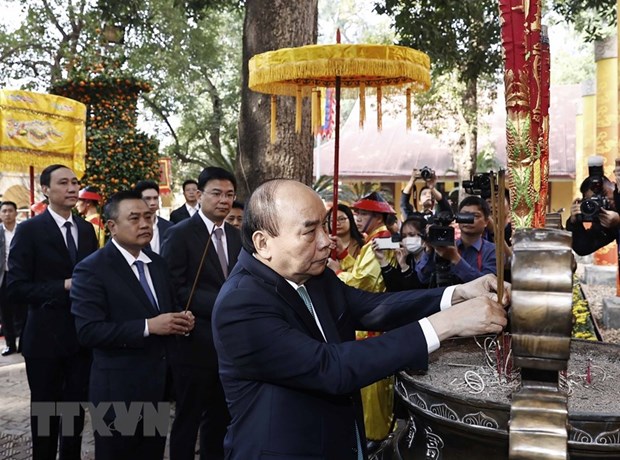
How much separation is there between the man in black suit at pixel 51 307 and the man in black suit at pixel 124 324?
560 mm

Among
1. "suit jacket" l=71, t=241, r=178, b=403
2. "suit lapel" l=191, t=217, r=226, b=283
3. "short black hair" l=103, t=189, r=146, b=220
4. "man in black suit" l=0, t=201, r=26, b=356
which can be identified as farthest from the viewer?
"man in black suit" l=0, t=201, r=26, b=356

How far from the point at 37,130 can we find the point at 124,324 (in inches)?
125

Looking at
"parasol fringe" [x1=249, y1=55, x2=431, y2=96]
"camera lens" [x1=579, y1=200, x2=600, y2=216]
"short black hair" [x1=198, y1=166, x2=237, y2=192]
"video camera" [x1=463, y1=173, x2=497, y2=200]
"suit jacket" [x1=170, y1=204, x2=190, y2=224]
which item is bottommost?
"suit jacket" [x1=170, y1=204, x2=190, y2=224]

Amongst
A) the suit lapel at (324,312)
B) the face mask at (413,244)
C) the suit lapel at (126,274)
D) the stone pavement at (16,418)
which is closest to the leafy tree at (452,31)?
the face mask at (413,244)

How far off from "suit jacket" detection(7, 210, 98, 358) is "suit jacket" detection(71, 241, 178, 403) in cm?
62

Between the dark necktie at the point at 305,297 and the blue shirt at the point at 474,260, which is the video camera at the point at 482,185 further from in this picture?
the dark necktie at the point at 305,297

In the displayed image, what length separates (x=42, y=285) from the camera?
3.56 meters

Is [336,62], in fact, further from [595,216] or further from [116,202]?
[595,216]

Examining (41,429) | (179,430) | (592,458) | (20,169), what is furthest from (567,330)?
(20,169)

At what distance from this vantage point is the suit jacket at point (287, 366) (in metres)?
1.61

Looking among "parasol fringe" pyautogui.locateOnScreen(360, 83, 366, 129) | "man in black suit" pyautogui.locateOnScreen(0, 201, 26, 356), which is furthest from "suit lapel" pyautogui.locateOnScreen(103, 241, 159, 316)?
"man in black suit" pyautogui.locateOnScreen(0, 201, 26, 356)

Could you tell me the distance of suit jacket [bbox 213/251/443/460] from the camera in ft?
5.27

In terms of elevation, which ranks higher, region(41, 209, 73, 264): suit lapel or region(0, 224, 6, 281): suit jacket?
region(41, 209, 73, 264): suit lapel

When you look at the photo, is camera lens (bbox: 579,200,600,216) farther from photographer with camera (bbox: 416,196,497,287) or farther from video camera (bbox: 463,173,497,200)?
video camera (bbox: 463,173,497,200)
